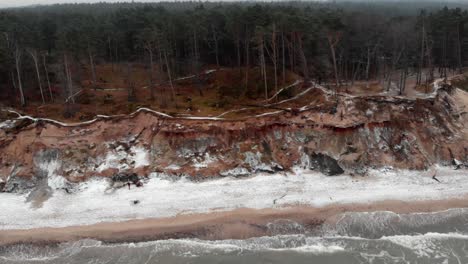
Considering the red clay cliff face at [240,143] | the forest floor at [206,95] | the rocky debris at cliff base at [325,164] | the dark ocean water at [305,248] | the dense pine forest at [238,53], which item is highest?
the dense pine forest at [238,53]

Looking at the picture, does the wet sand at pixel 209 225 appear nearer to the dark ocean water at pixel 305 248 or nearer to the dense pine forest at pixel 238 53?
the dark ocean water at pixel 305 248

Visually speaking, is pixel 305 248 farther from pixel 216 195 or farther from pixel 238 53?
pixel 238 53

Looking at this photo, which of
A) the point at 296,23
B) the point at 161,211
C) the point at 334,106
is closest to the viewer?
the point at 161,211

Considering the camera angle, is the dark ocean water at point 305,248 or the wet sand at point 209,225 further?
the wet sand at point 209,225

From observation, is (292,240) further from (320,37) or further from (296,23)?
(320,37)

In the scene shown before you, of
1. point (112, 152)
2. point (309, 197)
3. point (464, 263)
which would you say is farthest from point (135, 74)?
point (464, 263)

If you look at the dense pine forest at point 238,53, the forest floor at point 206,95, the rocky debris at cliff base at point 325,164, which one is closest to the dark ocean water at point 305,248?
the rocky debris at cliff base at point 325,164

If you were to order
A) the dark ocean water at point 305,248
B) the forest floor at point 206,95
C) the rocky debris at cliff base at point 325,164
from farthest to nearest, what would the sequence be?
the forest floor at point 206,95
the rocky debris at cliff base at point 325,164
the dark ocean water at point 305,248
